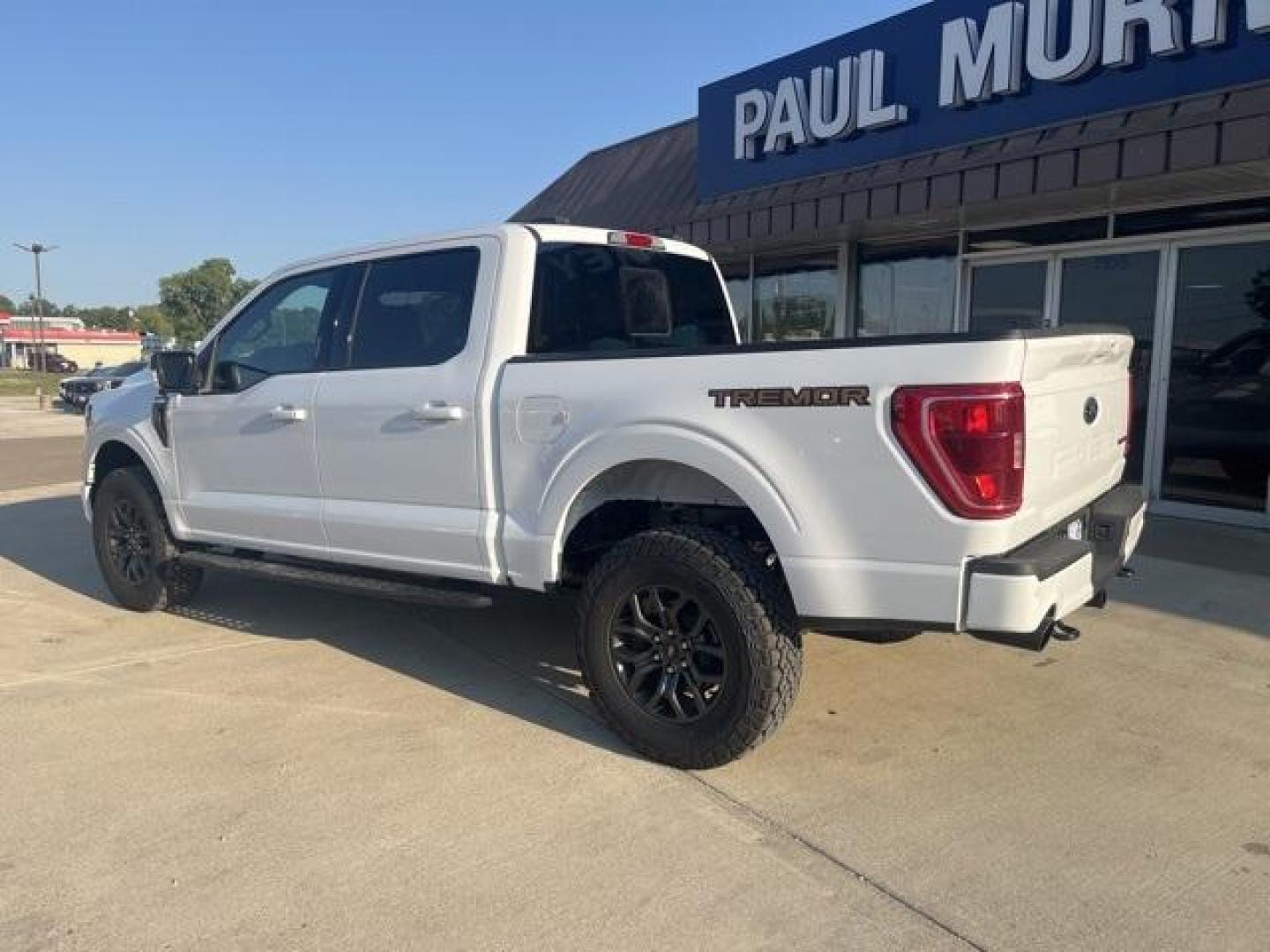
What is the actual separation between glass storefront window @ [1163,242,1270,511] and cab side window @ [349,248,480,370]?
668 centimetres

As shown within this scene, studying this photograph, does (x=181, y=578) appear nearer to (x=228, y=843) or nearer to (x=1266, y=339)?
(x=228, y=843)

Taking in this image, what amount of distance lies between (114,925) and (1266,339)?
855 centimetres

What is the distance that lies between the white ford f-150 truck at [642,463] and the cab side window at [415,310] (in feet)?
0.04

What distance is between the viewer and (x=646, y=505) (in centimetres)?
413

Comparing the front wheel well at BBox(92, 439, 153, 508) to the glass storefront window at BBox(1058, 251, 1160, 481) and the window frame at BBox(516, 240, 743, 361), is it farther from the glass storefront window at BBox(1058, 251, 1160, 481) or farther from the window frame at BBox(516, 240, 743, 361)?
the glass storefront window at BBox(1058, 251, 1160, 481)

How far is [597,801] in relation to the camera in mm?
3406

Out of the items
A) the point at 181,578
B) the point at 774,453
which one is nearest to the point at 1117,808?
the point at 774,453

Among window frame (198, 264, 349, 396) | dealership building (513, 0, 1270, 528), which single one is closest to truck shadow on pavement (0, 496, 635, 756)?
window frame (198, 264, 349, 396)

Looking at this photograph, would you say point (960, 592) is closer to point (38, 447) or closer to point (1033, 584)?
point (1033, 584)

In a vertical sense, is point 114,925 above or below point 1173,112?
below

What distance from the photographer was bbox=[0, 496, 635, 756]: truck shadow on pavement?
437 centimetres

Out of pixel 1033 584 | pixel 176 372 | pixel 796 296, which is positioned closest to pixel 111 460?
pixel 176 372

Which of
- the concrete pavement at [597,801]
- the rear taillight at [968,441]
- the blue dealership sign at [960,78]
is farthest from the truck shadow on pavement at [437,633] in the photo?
the blue dealership sign at [960,78]

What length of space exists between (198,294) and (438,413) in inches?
4425
